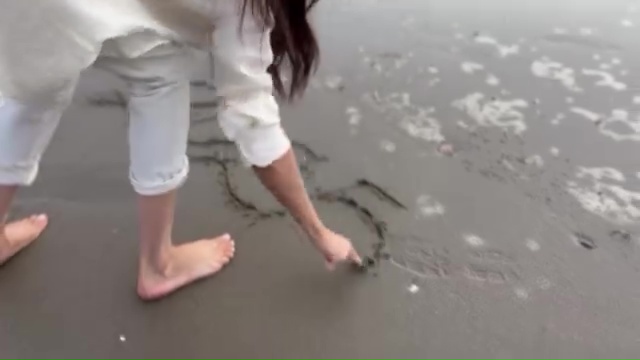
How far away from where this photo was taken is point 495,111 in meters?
1.88

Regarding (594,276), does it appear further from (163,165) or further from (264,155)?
(163,165)

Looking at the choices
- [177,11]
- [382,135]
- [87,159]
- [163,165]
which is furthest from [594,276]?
[87,159]

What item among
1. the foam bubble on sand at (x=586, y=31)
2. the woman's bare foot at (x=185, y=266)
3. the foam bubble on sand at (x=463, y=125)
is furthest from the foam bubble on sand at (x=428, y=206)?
the foam bubble on sand at (x=586, y=31)

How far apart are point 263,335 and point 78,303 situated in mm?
321

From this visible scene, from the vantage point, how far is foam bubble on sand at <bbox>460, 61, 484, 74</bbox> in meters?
2.02

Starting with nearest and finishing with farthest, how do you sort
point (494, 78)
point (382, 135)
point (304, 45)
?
point (304, 45) → point (382, 135) → point (494, 78)

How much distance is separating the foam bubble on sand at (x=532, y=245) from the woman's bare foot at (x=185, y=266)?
0.55m

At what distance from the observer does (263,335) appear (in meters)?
1.33

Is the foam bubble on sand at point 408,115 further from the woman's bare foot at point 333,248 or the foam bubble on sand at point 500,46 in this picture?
the woman's bare foot at point 333,248

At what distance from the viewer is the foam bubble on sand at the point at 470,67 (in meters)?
2.02

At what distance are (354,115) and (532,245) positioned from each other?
529 millimetres

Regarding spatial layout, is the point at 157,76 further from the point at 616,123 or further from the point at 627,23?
the point at 627,23

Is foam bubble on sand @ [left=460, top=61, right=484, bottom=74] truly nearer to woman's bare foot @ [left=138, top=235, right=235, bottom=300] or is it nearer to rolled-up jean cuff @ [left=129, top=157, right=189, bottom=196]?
woman's bare foot @ [left=138, top=235, right=235, bottom=300]

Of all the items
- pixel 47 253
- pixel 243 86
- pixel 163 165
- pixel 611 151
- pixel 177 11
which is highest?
pixel 177 11
